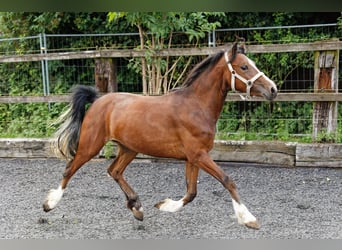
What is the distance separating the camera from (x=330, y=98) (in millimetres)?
4922

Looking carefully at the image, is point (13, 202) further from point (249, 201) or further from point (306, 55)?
point (306, 55)

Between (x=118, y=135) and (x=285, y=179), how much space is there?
2.48 m

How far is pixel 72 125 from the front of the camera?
10.8 feet

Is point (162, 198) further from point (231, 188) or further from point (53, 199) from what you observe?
point (231, 188)

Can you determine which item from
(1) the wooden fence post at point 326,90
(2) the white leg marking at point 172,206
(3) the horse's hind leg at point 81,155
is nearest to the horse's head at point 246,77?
(2) the white leg marking at point 172,206

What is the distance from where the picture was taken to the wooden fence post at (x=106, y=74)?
18.5 ft

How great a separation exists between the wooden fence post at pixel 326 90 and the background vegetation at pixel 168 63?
0.40 meters

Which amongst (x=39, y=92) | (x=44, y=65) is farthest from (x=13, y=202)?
(x=39, y=92)

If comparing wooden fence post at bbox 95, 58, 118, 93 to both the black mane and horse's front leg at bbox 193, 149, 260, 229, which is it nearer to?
the black mane

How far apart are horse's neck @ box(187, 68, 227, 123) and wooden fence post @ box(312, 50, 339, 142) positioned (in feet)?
8.28

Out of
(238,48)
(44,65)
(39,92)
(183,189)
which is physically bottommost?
(183,189)

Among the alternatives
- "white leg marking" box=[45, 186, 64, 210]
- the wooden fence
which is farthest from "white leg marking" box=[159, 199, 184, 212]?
the wooden fence

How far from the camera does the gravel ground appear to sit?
3.21 metres

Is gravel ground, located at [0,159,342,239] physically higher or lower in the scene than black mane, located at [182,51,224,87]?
lower
